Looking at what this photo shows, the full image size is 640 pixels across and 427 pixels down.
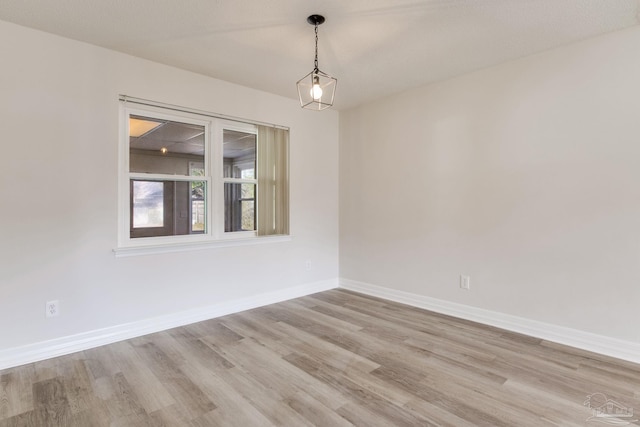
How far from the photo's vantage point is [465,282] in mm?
3531

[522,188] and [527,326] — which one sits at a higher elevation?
[522,188]

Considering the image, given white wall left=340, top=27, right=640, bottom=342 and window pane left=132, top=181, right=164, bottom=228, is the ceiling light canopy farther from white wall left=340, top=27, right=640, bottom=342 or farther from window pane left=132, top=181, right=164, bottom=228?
window pane left=132, top=181, right=164, bottom=228

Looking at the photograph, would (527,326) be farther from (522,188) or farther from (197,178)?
(197,178)

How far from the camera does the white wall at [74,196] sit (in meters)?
2.53

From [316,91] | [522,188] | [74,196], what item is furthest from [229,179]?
[522,188]

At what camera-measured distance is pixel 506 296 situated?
324 centimetres

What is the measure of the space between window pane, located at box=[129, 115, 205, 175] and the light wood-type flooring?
165cm

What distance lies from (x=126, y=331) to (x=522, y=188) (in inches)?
156

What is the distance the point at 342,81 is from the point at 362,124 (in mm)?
955

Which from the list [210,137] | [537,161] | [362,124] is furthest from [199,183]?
[537,161]

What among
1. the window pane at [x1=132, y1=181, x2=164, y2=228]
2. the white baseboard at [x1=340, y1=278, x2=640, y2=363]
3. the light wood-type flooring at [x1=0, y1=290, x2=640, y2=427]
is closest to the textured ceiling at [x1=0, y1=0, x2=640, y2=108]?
the window pane at [x1=132, y1=181, x2=164, y2=228]

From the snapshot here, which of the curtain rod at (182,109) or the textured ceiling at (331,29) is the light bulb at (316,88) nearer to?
the textured ceiling at (331,29)

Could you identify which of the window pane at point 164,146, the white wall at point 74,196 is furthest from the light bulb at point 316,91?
the window pane at point 164,146

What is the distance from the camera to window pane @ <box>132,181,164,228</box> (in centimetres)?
→ 319
